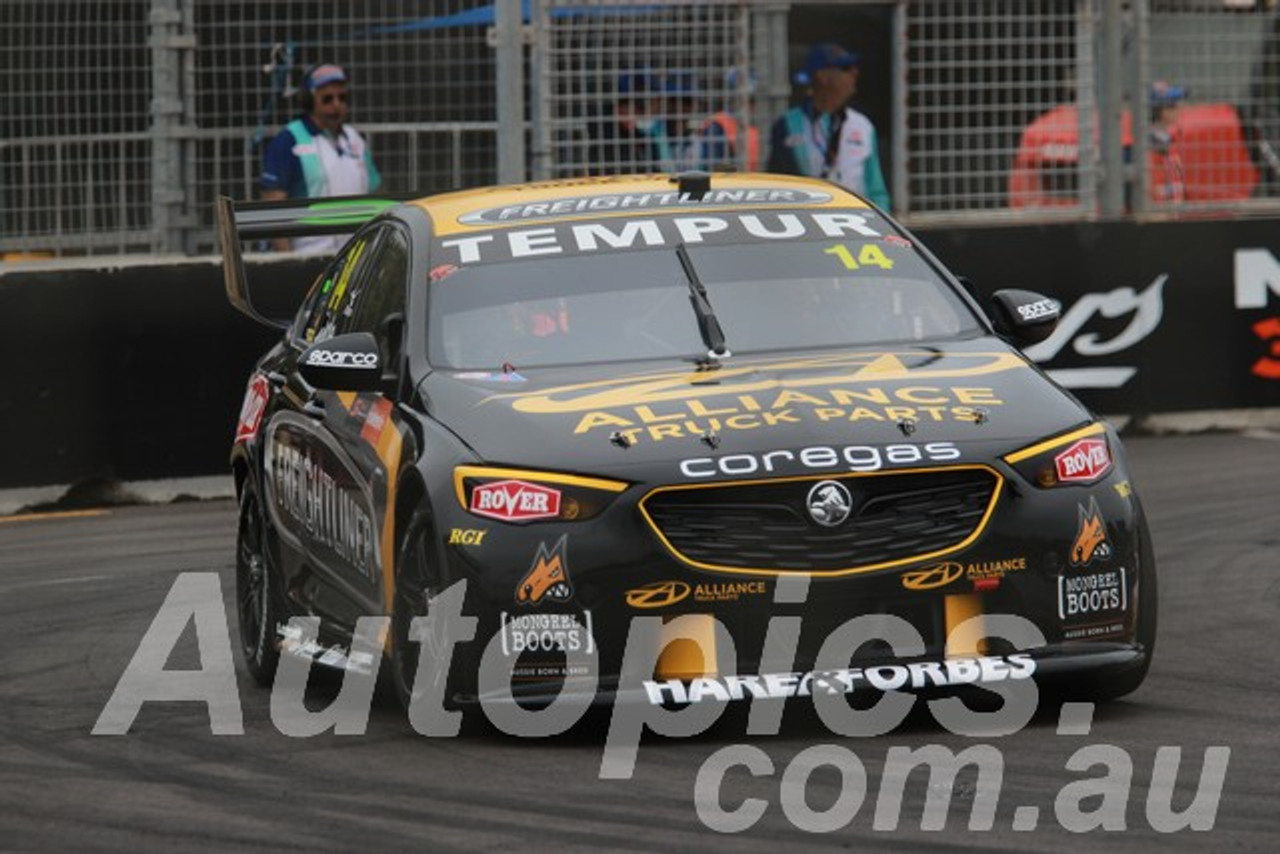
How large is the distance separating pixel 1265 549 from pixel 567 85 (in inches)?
212

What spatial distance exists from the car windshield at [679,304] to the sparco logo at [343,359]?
22cm

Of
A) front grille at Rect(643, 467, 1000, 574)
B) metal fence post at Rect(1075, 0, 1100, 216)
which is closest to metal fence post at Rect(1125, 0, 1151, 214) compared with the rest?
metal fence post at Rect(1075, 0, 1100, 216)

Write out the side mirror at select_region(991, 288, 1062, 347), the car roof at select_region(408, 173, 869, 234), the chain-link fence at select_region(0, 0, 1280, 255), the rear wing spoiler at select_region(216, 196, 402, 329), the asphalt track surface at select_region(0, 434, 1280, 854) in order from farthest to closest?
the chain-link fence at select_region(0, 0, 1280, 255) → the rear wing spoiler at select_region(216, 196, 402, 329) → the car roof at select_region(408, 173, 869, 234) → the side mirror at select_region(991, 288, 1062, 347) → the asphalt track surface at select_region(0, 434, 1280, 854)

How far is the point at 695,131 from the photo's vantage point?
52.3 feet

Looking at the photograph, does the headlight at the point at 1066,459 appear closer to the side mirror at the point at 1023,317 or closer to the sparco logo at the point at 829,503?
the sparco logo at the point at 829,503

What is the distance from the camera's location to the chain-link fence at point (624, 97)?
49.9 feet

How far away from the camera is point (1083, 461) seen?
7863mm

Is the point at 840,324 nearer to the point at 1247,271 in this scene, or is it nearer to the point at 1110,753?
the point at 1110,753

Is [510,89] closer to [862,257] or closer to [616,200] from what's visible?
[616,200]

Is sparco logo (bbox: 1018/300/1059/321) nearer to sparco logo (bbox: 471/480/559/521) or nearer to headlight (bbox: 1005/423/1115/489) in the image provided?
headlight (bbox: 1005/423/1115/489)

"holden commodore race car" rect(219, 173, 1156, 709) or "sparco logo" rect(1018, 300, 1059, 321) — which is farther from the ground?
"sparco logo" rect(1018, 300, 1059, 321)

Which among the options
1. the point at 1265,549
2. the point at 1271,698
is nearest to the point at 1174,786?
the point at 1271,698

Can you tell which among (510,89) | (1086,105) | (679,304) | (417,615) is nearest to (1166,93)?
(1086,105)

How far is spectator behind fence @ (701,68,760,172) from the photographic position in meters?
16.1
